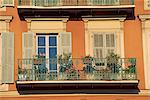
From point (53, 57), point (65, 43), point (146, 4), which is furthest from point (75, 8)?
point (146, 4)

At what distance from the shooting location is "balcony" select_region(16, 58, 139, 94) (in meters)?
20.0

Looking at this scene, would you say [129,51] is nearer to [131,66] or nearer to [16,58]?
[131,66]

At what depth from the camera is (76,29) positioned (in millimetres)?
21141

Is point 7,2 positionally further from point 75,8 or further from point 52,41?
point 75,8

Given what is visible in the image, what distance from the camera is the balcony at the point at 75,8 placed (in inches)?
821

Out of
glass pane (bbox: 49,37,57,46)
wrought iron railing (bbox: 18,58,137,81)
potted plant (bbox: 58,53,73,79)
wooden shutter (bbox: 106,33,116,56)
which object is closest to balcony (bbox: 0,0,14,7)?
glass pane (bbox: 49,37,57,46)

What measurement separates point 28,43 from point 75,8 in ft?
8.47

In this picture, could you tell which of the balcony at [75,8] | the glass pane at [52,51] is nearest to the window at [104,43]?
the balcony at [75,8]

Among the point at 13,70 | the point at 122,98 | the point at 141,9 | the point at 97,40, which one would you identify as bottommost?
the point at 122,98

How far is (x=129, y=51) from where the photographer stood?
68.8ft

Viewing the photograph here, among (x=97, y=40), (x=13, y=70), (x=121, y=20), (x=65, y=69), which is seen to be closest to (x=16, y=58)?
(x=13, y=70)

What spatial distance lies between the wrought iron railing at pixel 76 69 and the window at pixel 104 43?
18.2 inches

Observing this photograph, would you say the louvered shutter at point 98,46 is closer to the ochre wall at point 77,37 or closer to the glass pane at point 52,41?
the ochre wall at point 77,37

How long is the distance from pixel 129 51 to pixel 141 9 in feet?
6.63
